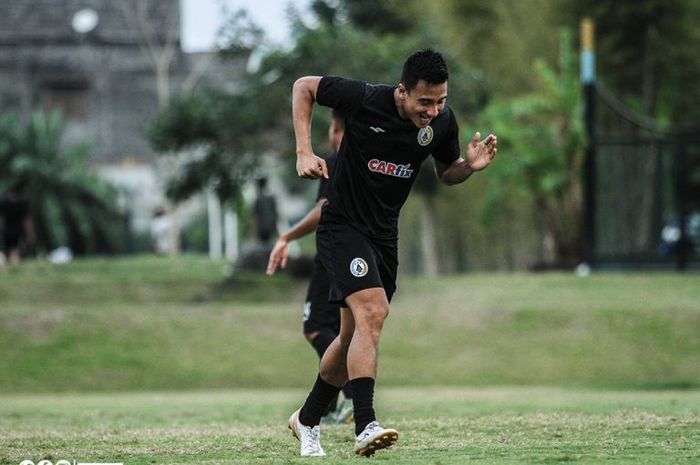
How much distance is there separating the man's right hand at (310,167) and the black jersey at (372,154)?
0.30 metres

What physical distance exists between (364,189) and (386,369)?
14.1 m

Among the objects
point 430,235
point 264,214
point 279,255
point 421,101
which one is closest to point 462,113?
point 264,214

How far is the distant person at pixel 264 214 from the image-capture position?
3131cm

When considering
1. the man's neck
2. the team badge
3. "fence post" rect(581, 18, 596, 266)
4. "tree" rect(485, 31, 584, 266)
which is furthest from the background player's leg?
"tree" rect(485, 31, 584, 266)

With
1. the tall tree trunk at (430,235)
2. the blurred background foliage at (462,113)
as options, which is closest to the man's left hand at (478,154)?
the blurred background foliage at (462,113)

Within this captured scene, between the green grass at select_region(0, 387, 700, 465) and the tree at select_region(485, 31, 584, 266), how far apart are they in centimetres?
1819

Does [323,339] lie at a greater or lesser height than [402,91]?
lesser

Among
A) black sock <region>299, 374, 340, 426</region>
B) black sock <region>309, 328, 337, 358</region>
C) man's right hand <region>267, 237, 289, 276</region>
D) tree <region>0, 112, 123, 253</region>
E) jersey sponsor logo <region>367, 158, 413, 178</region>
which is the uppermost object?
tree <region>0, 112, 123, 253</region>

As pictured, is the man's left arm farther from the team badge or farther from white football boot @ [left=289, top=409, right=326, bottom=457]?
white football boot @ [left=289, top=409, right=326, bottom=457]

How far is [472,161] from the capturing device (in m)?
8.73

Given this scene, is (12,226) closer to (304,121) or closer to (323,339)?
(323,339)

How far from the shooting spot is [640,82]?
125ft

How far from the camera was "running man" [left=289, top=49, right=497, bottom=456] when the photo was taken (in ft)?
27.0

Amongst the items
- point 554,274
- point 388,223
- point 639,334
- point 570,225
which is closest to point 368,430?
point 388,223
